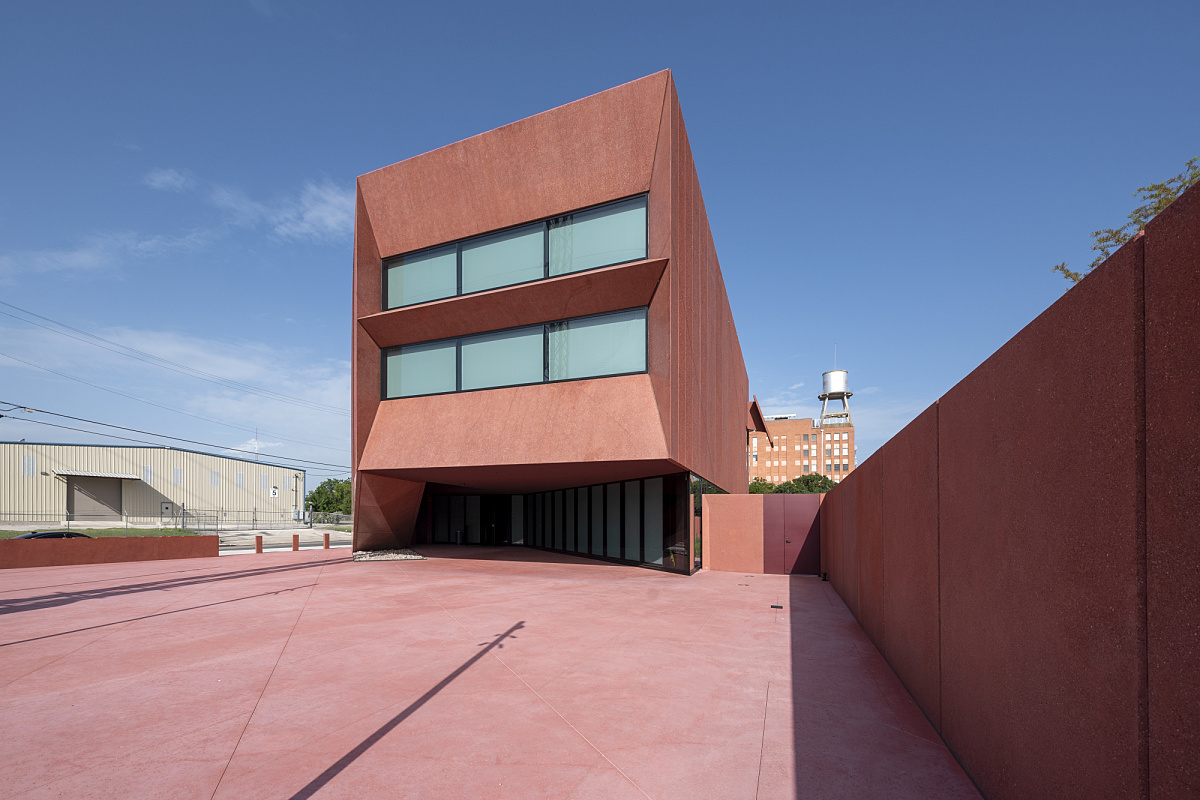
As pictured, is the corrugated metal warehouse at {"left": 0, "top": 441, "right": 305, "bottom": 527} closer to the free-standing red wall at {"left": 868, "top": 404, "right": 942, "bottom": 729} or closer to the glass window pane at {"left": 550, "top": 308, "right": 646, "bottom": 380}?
the glass window pane at {"left": 550, "top": 308, "right": 646, "bottom": 380}

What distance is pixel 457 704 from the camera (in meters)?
6.62

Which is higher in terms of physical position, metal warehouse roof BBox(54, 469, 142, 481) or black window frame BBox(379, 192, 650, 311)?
black window frame BBox(379, 192, 650, 311)

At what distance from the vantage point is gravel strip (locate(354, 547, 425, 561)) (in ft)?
80.9

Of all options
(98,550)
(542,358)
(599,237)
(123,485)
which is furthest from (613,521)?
(123,485)

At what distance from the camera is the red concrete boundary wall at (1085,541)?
2.34m

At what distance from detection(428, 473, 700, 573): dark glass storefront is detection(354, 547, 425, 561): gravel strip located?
6.57 m

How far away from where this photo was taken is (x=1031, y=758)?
141 inches

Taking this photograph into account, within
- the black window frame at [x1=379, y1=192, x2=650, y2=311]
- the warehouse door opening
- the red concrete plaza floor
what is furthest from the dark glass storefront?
the warehouse door opening

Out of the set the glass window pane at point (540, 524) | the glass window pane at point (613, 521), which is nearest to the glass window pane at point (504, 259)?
the glass window pane at point (613, 521)

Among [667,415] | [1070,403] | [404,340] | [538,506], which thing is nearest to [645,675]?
[1070,403]

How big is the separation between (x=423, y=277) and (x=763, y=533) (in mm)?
15302

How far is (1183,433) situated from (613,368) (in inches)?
651

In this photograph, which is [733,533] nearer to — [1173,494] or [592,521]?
[592,521]

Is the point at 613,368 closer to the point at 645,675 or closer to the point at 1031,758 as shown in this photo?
the point at 645,675
